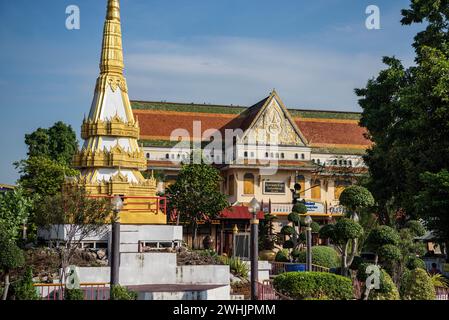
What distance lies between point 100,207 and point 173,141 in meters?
29.9

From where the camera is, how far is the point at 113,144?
23.9m

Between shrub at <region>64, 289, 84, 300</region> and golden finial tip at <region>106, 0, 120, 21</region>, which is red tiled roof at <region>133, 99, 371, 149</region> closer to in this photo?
golden finial tip at <region>106, 0, 120, 21</region>

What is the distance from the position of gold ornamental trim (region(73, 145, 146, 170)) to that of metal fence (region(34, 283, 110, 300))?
735cm

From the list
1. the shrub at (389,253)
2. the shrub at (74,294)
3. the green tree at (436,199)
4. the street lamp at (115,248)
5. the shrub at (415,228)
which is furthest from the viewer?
the shrub at (415,228)

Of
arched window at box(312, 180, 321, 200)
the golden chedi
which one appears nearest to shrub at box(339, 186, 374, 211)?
the golden chedi

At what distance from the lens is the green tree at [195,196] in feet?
109

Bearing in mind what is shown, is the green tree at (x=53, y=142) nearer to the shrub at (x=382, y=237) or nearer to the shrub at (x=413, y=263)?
the shrub at (x=413, y=263)

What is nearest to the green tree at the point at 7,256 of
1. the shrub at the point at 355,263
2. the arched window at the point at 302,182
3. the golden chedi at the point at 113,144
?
the golden chedi at the point at 113,144

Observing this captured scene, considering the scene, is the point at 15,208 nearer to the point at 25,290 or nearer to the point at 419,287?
the point at 25,290

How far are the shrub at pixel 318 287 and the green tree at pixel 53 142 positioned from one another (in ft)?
94.3

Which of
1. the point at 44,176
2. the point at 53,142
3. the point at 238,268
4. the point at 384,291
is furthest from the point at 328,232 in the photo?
the point at 53,142

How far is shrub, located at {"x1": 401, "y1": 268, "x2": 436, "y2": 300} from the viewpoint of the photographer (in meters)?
18.0
